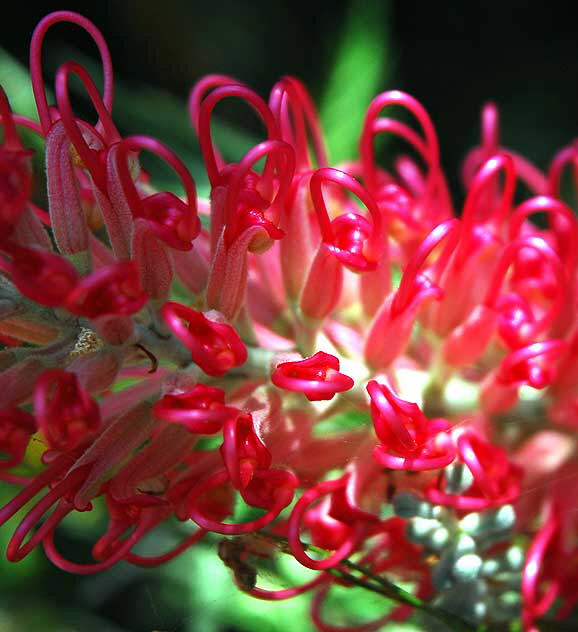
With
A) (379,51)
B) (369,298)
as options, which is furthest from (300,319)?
(379,51)

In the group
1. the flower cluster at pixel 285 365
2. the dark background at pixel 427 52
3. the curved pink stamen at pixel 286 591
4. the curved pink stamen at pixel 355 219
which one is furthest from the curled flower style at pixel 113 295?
the dark background at pixel 427 52

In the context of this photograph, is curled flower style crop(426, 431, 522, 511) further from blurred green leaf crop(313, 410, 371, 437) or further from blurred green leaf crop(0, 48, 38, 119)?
blurred green leaf crop(0, 48, 38, 119)

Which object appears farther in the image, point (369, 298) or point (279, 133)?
point (369, 298)

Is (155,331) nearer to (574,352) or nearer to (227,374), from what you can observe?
(227,374)

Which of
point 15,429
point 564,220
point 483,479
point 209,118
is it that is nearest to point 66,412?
point 15,429

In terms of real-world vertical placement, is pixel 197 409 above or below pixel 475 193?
below

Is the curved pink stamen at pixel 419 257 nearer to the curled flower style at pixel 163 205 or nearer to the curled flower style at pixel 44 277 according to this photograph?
Answer: the curled flower style at pixel 163 205

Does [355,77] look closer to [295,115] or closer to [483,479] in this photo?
[295,115]
